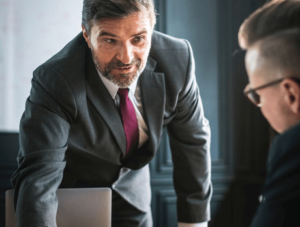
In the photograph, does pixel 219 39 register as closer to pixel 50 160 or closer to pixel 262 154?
pixel 262 154

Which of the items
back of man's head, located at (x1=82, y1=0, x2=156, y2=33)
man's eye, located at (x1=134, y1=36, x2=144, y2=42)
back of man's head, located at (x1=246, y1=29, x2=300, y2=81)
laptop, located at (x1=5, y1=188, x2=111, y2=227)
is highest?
back of man's head, located at (x1=82, y1=0, x2=156, y2=33)

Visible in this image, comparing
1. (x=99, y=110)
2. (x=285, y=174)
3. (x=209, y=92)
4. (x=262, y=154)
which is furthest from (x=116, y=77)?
(x=262, y=154)

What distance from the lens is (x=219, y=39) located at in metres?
3.00

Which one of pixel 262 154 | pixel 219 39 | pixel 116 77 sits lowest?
pixel 262 154

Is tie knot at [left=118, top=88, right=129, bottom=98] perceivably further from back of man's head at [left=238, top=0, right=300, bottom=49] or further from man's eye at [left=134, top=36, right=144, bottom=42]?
back of man's head at [left=238, top=0, right=300, bottom=49]

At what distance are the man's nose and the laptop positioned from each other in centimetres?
52

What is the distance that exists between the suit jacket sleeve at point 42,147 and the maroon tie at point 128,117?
254mm

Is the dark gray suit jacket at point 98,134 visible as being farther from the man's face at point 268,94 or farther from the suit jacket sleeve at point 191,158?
the man's face at point 268,94

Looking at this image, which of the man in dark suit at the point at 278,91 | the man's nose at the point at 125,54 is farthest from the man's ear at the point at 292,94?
the man's nose at the point at 125,54

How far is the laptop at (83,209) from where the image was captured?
1285 millimetres

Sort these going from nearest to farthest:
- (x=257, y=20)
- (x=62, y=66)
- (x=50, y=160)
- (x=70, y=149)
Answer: (x=257, y=20)
(x=50, y=160)
(x=62, y=66)
(x=70, y=149)

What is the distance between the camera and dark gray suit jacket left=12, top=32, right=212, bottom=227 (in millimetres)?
1224

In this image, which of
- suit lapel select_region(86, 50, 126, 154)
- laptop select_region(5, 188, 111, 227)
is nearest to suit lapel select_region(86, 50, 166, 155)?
suit lapel select_region(86, 50, 126, 154)

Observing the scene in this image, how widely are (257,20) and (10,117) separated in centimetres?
219
